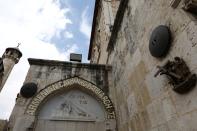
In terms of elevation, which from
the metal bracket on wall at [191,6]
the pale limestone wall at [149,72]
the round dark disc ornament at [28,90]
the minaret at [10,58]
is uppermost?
the metal bracket on wall at [191,6]

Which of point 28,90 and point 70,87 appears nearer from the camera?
point 28,90

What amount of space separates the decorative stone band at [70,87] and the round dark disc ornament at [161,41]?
117 inches

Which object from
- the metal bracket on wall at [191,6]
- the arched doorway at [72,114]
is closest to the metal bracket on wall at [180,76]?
the metal bracket on wall at [191,6]

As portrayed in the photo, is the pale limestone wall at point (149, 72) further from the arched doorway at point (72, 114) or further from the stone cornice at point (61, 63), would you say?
the stone cornice at point (61, 63)

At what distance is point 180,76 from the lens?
79.9 inches

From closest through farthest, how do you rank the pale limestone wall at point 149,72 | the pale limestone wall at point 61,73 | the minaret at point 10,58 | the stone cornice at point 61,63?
the pale limestone wall at point 149,72 < the pale limestone wall at point 61,73 < the stone cornice at point 61,63 < the minaret at point 10,58

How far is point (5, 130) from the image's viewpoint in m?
4.57

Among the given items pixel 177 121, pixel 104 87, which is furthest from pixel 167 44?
pixel 104 87

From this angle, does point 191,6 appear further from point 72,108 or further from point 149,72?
point 72,108

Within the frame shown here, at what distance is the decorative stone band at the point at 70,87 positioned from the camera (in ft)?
16.4

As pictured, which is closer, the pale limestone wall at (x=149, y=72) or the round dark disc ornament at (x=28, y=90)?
the pale limestone wall at (x=149, y=72)

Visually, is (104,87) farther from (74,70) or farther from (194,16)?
(194,16)

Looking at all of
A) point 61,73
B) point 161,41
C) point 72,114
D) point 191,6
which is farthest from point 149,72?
point 61,73

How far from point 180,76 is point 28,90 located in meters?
4.38
